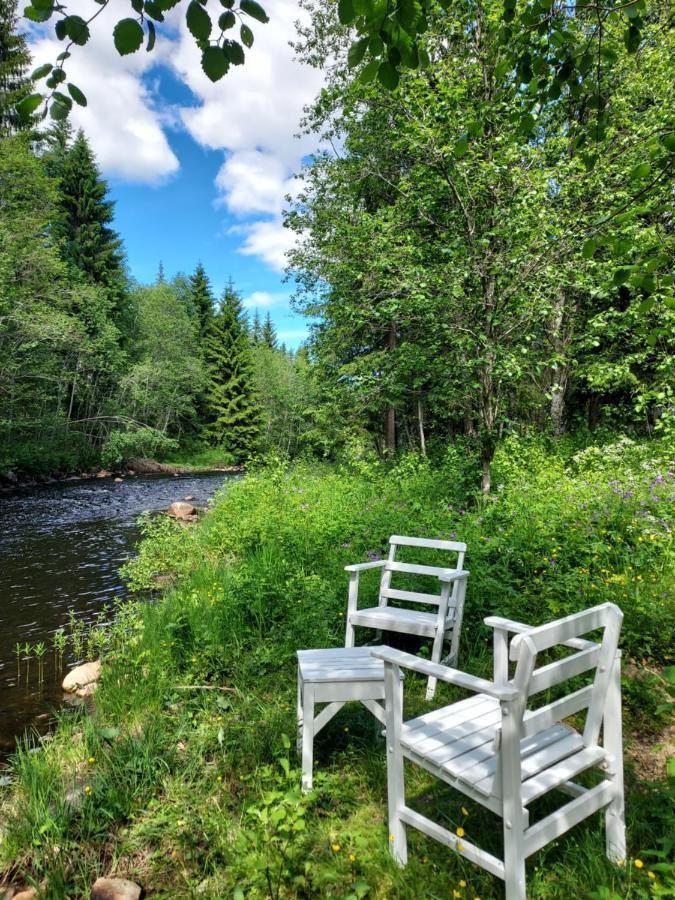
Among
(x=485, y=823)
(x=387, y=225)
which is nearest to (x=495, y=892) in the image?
(x=485, y=823)

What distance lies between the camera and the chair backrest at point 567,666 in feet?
5.08

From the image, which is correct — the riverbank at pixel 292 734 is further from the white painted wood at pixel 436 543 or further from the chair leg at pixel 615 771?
the white painted wood at pixel 436 543

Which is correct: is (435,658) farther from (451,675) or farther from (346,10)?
(346,10)

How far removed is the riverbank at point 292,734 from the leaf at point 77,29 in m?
2.76

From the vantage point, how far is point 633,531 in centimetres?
445

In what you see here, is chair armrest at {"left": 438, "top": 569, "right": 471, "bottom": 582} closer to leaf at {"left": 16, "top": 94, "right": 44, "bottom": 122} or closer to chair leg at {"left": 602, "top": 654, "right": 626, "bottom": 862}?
chair leg at {"left": 602, "top": 654, "right": 626, "bottom": 862}

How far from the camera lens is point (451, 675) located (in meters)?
1.78

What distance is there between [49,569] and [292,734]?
297 inches

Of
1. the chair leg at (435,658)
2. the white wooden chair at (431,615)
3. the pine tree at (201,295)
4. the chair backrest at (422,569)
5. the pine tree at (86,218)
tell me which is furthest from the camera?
the pine tree at (201,295)

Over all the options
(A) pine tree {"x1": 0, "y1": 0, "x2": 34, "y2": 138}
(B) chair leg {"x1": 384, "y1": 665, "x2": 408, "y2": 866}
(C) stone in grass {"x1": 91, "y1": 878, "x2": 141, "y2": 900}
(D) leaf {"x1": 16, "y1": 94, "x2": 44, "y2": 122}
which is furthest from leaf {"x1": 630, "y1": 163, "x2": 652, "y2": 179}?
(A) pine tree {"x1": 0, "y1": 0, "x2": 34, "y2": 138}

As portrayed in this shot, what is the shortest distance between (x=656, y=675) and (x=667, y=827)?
46.0 inches

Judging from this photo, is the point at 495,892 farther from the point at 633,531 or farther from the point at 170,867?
the point at 633,531

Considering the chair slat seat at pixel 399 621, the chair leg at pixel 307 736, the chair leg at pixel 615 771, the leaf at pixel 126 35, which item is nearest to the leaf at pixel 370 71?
the leaf at pixel 126 35

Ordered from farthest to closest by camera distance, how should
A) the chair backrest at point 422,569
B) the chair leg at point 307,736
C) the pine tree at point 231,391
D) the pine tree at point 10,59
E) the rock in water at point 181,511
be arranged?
the pine tree at point 231,391 < the pine tree at point 10,59 < the rock in water at point 181,511 < the chair backrest at point 422,569 < the chair leg at point 307,736
